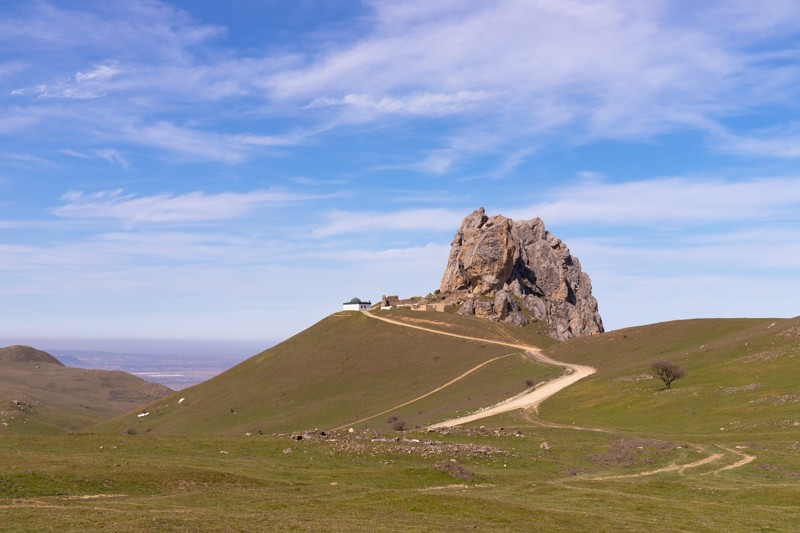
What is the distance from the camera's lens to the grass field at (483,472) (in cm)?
3244

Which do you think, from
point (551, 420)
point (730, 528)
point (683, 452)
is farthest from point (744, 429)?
point (730, 528)

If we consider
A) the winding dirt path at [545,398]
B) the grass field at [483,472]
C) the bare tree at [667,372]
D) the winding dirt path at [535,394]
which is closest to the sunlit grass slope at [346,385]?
the winding dirt path at [545,398]

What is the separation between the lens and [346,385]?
14912 cm

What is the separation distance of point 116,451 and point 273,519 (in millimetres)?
26809

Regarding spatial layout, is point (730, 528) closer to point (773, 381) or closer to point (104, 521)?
point (104, 521)

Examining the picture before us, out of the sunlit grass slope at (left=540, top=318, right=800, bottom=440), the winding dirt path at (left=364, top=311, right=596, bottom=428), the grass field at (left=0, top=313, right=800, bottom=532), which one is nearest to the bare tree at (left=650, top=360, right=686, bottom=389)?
the sunlit grass slope at (left=540, top=318, right=800, bottom=440)

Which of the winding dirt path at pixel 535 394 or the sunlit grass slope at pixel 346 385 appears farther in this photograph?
the sunlit grass slope at pixel 346 385

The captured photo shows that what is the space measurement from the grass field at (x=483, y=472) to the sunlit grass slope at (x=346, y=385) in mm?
28477

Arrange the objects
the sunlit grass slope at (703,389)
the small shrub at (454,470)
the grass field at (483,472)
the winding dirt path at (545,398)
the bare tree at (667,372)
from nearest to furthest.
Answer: the grass field at (483,472)
the small shrub at (454,470)
the winding dirt path at (545,398)
the sunlit grass slope at (703,389)
the bare tree at (667,372)

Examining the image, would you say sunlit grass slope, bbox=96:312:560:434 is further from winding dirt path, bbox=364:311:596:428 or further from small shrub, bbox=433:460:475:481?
small shrub, bbox=433:460:475:481

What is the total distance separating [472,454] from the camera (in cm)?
Result: 5600

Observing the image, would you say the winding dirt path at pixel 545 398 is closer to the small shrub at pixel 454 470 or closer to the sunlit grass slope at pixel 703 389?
the sunlit grass slope at pixel 703 389

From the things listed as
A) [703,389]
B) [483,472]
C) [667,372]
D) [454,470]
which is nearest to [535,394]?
[667,372]

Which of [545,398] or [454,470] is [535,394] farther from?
[454,470]
